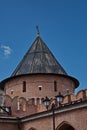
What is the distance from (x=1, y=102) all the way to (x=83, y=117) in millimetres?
10744

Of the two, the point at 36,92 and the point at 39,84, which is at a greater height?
the point at 39,84

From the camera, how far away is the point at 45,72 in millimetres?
32938

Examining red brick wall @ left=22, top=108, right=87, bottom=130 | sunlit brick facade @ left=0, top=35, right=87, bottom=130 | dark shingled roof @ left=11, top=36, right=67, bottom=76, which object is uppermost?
dark shingled roof @ left=11, top=36, right=67, bottom=76

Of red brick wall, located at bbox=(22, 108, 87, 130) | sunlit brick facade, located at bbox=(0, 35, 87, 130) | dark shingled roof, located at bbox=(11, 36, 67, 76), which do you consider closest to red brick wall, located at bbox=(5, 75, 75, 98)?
sunlit brick facade, located at bbox=(0, 35, 87, 130)

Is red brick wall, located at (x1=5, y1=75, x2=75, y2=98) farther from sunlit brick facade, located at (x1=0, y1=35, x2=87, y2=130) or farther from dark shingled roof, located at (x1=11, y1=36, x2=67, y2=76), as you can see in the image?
dark shingled roof, located at (x1=11, y1=36, x2=67, y2=76)

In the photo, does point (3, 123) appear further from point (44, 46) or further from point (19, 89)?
point (44, 46)

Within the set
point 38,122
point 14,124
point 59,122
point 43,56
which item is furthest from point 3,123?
point 43,56

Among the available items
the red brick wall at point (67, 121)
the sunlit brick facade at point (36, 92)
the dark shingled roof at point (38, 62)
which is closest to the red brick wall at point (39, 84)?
the sunlit brick facade at point (36, 92)

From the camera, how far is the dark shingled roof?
109 feet

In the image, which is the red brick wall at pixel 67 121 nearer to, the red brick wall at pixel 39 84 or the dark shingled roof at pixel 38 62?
the red brick wall at pixel 39 84

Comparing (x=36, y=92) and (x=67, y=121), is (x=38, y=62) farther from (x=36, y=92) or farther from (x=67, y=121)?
(x=67, y=121)

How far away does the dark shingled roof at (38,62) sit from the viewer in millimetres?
33375

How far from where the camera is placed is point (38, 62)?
34.6 meters

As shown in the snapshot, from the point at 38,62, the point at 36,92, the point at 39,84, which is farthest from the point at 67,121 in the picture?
the point at 38,62
